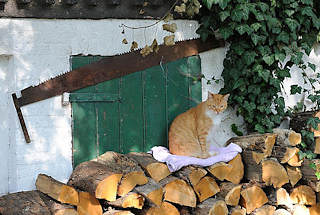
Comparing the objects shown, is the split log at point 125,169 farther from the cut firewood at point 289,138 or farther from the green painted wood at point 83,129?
the cut firewood at point 289,138

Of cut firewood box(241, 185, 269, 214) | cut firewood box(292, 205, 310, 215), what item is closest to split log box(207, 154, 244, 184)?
cut firewood box(241, 185, 269, 214)

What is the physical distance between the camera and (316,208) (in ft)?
14.5

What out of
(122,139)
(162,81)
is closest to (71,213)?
(122,139)

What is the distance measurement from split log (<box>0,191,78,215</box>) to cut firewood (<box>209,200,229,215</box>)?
3.67ft

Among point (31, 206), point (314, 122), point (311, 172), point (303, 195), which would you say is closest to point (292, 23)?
point (314, 122)

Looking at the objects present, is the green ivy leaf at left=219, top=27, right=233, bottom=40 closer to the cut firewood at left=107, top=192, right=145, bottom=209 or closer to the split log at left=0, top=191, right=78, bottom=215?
the cut firewood at left=107, top=192, right=145, bottom=209

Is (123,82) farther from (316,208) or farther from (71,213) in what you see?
(316,208)

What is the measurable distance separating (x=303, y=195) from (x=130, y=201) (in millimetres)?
1791

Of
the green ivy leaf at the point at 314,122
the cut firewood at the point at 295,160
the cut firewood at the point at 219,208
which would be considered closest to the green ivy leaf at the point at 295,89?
the green ivy leaf at the point at 314,122

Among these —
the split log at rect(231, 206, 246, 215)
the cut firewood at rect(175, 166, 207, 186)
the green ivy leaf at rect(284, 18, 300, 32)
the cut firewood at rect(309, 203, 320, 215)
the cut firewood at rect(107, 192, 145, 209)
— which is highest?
the green ivy leaf at rect(284, 18, 300, 32)

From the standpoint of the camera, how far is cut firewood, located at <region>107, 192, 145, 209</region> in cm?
347

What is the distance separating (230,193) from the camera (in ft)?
12.8

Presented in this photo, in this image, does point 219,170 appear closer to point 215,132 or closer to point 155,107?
point 215,132

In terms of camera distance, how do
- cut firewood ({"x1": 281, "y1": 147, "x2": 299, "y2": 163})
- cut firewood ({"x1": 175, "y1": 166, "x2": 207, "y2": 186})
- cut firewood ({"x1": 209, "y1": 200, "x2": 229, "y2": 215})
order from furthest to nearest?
1. cut firewood ({"x1": 281, "y1": 147, "x2": 299, "y2": 163})
2. cut firewood ({"x1": 175, "y1": 166, "x2": 207, "y2": 186})
3. cut firewood ({"x1": 209, "y1": 200, "x2": 229, "y2": 215})
